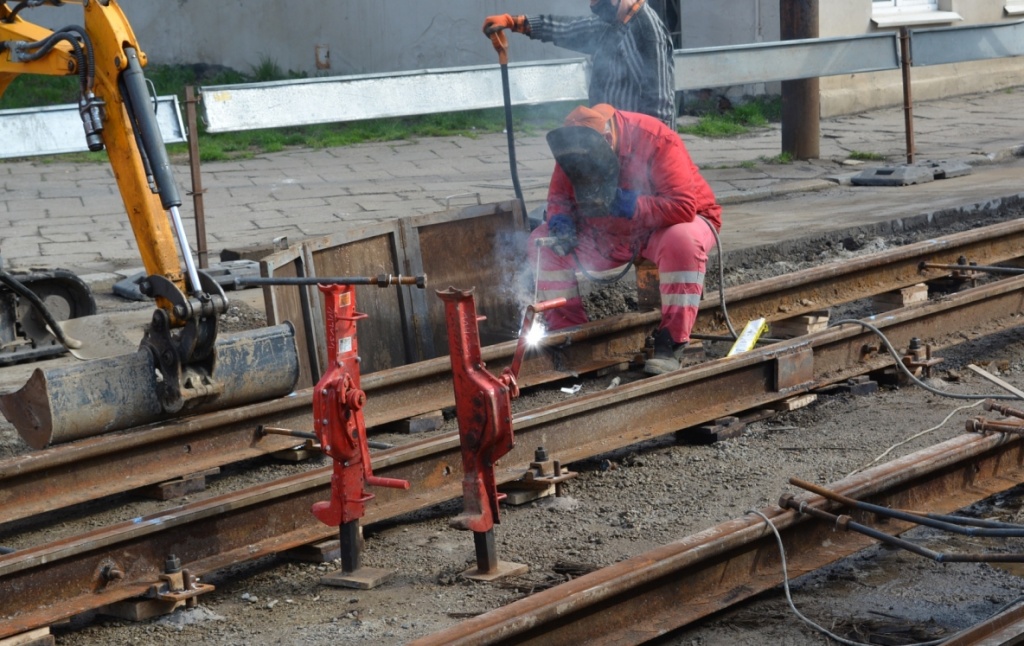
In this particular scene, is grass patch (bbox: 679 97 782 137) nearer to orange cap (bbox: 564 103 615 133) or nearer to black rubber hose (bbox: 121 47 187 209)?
orange cap (bbox: 564 103 615 133)

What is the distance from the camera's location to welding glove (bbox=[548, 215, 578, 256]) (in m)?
6.85

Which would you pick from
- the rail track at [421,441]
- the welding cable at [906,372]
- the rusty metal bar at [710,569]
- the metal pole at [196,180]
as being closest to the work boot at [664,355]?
the rail track at [421,441]

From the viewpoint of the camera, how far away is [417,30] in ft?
60.0

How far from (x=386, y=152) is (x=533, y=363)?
858 cm

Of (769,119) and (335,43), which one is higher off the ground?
(335,43)

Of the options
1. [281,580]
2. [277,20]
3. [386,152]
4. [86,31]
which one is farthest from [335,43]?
[281,580]

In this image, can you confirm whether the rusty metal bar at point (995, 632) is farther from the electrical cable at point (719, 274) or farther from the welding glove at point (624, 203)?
the welding glove at point (624, 203)

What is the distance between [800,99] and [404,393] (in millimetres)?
8052

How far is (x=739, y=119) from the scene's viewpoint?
16547 mm

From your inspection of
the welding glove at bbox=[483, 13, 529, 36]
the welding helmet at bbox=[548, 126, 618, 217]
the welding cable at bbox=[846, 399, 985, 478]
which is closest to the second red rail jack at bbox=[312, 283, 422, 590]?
the welding cable at bbox=[846, 399, 985, 478]

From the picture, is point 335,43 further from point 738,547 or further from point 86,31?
point 738,547

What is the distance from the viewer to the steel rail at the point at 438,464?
4.06 m

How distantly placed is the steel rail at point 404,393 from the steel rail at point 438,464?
2.47 ft

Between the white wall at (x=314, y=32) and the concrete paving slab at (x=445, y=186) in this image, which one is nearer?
the concrete paving slab at (x=445, y=186)
